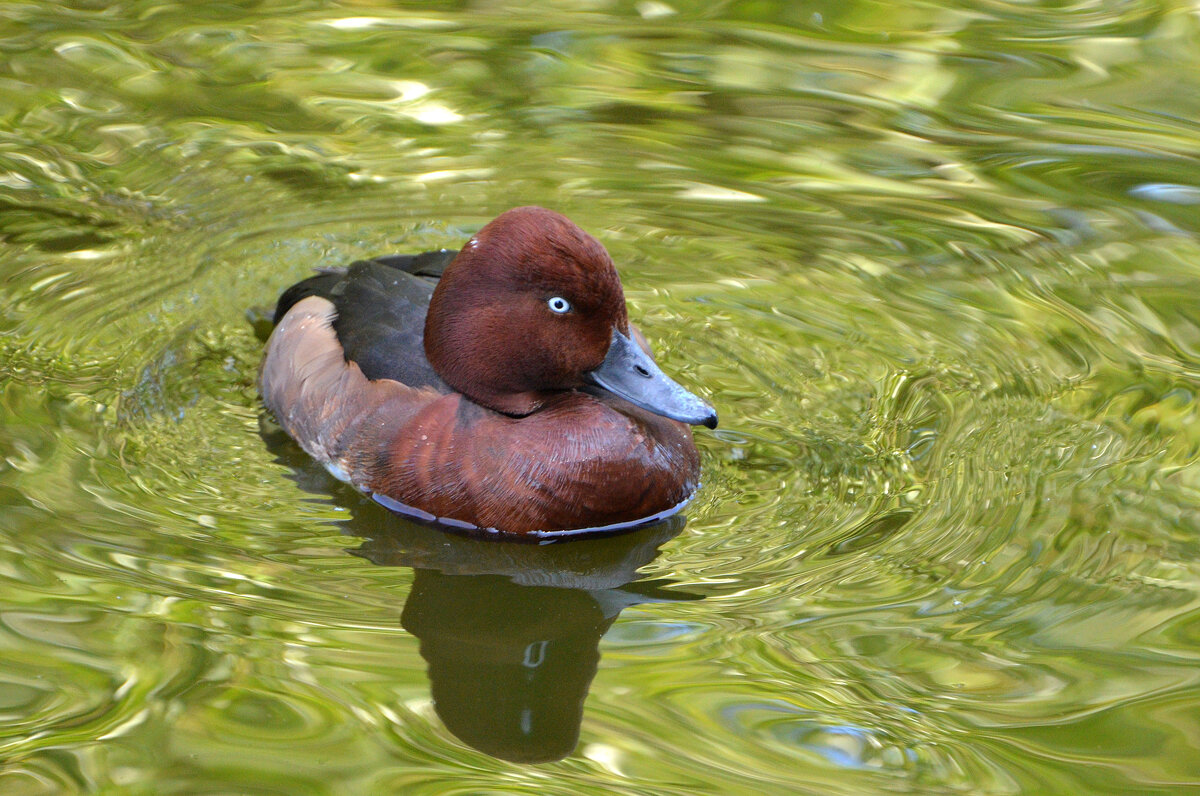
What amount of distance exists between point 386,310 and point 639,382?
1194mm

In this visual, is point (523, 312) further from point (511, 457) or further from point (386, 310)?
point (386, 310)

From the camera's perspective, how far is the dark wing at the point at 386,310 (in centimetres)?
565

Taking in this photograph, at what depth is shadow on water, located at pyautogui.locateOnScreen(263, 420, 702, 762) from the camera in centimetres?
434

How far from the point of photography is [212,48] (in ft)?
28.7

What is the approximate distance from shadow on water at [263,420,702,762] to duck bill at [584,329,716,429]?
483 millimetres

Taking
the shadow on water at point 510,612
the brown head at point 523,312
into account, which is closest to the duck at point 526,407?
the brown head at point 523,312

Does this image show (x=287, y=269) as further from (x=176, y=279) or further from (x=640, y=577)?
(x=640, y=577)

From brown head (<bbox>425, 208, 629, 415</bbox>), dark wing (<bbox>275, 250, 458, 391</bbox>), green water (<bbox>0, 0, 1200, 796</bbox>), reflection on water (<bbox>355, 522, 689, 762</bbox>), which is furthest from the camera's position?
dark wing (<bbox>275, 250, 458, 391</bbox>)

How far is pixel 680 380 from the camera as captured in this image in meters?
6.29

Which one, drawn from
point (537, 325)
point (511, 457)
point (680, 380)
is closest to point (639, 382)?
point (537, 325)

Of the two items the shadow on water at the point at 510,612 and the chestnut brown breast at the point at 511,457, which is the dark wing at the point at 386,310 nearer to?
the chestnut brown breast at the point at 511,457

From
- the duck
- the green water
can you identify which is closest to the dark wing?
the duck

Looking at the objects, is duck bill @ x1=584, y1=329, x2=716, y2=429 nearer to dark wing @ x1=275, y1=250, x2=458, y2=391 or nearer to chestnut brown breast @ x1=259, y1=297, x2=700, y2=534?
chestnut brown breast @ x1=259, y1=297, x2=700, y2=534

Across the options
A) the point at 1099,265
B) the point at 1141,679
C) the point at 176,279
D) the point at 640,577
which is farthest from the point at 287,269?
the point at 1141,679
